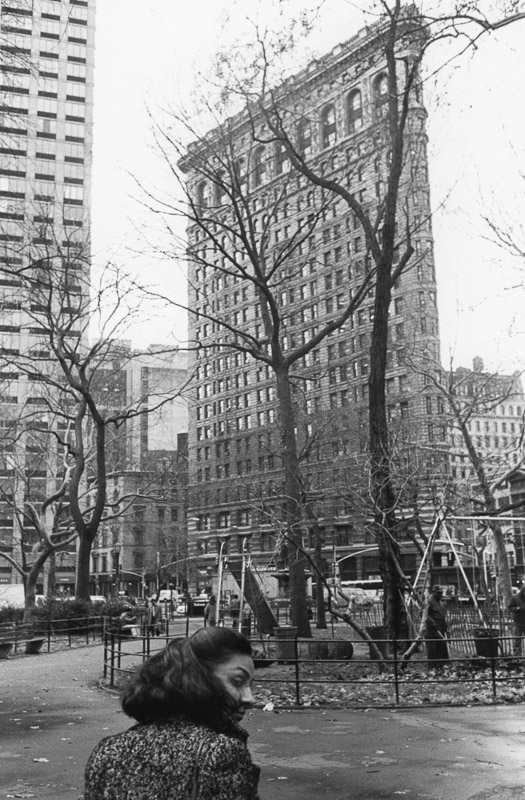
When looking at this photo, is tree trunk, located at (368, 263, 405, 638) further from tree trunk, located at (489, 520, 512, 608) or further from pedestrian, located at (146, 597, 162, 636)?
pedestrian, located at (146, 597, 162, 636)

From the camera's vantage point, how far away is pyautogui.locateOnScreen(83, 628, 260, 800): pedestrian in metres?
2.40

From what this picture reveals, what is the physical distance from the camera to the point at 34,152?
3789 inches

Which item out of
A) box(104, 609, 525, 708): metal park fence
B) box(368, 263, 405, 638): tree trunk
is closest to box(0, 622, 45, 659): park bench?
box(104, 609, 525, 708): metal park fence

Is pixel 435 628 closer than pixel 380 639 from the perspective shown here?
Yes

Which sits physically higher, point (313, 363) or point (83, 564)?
point (313, 363)

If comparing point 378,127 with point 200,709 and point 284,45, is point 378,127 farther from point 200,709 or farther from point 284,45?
point 200,709

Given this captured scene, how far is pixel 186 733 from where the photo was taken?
246 cm

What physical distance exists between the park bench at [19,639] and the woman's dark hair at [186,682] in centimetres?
2174

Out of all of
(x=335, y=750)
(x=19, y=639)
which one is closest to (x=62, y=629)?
(x=19, y=639)

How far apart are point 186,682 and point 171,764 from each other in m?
0.22

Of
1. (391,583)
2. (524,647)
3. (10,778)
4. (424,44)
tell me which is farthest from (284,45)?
(10,778)

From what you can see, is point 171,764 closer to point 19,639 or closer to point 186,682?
point 186,682

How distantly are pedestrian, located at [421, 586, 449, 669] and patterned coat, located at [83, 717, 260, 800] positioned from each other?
538 inches

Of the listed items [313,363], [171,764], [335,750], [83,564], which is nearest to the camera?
[171,764]
